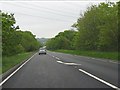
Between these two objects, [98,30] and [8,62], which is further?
[98,30]

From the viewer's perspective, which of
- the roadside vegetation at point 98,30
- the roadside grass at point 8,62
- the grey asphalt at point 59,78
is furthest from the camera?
the roadside vegetation at point 98,30

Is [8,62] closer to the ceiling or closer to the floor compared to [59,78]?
closer to the floor

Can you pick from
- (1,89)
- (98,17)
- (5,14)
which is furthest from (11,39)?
(98,17)

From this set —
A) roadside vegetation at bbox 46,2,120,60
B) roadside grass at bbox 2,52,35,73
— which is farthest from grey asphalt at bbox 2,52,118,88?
roadside vegetation at bbox 46,2,120,60

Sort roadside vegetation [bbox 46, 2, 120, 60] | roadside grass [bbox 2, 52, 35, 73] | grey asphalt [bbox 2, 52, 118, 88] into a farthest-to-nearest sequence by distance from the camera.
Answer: roadside vegetation [bbox 46, 2, 120, 60], roadside grass [bbox 2, 52, 35, 73], grey asphalt [bbox 2, 52, 118, 88]

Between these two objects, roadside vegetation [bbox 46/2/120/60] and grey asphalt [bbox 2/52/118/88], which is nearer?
grey asphalt [bbox 2/52/118/88]

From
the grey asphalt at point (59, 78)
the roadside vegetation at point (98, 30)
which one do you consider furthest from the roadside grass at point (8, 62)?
the roadside vegetation at point (98, 30)

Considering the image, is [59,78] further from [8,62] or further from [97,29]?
[97,29]

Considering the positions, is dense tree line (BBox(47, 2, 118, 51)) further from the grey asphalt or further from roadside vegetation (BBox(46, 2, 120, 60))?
the grey asphalt

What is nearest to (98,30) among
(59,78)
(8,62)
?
A: (8,62)

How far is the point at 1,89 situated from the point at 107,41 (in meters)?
41.3

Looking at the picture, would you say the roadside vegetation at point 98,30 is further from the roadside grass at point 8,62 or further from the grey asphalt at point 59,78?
the grey asphalt at point 59,78

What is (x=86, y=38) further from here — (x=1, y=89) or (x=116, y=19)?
(x=1, y=89)

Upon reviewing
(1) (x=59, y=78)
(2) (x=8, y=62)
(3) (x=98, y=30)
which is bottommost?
(2) (x=8, y=62)
